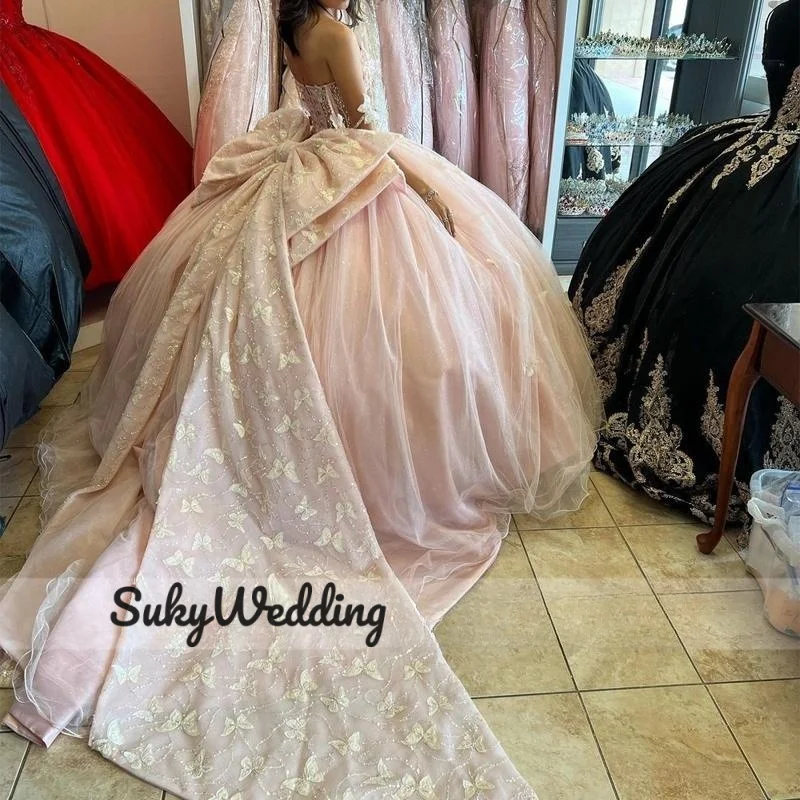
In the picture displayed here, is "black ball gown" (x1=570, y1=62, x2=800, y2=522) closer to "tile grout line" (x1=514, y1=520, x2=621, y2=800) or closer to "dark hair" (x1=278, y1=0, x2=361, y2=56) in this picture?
"tile grout line" (x1=514, y1=520, x2=621, y2=800)

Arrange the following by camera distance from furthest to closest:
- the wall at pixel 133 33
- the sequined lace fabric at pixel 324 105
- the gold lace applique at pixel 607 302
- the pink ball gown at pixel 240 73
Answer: the wall at pixel 133 33 → the pink ball gown at pixel 240 73 → the gold lace applique at pixel 607 302 → the sequined lace fabric at pixel 324 105

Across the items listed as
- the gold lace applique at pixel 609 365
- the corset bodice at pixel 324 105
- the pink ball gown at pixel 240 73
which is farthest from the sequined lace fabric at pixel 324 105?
the gold lace applique at pixel 609 365

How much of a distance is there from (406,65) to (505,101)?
0.36 meters

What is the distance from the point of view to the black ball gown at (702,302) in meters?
1.64

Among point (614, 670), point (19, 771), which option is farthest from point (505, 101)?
point (19, 771)

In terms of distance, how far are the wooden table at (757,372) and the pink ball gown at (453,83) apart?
57.1 inches

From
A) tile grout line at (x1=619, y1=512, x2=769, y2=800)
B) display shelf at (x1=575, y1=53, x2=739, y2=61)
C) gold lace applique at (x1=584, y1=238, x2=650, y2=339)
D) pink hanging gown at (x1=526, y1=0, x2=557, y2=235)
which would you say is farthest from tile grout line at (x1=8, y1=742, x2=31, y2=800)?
display shelf at (x1=575, y1=53, x2=739, y2=61)

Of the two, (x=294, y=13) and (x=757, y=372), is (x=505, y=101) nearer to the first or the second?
(x=294, y=13)

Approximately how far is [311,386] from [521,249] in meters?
0.71

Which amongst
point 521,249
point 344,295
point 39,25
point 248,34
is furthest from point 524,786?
point 39,25

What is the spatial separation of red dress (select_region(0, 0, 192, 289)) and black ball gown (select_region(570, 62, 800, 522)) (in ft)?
5.18

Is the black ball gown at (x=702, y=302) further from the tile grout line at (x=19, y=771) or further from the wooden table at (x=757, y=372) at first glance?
the tile grout line at (x=19, y=771)

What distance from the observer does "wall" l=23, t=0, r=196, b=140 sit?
2.65 meters

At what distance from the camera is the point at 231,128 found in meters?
2.36
